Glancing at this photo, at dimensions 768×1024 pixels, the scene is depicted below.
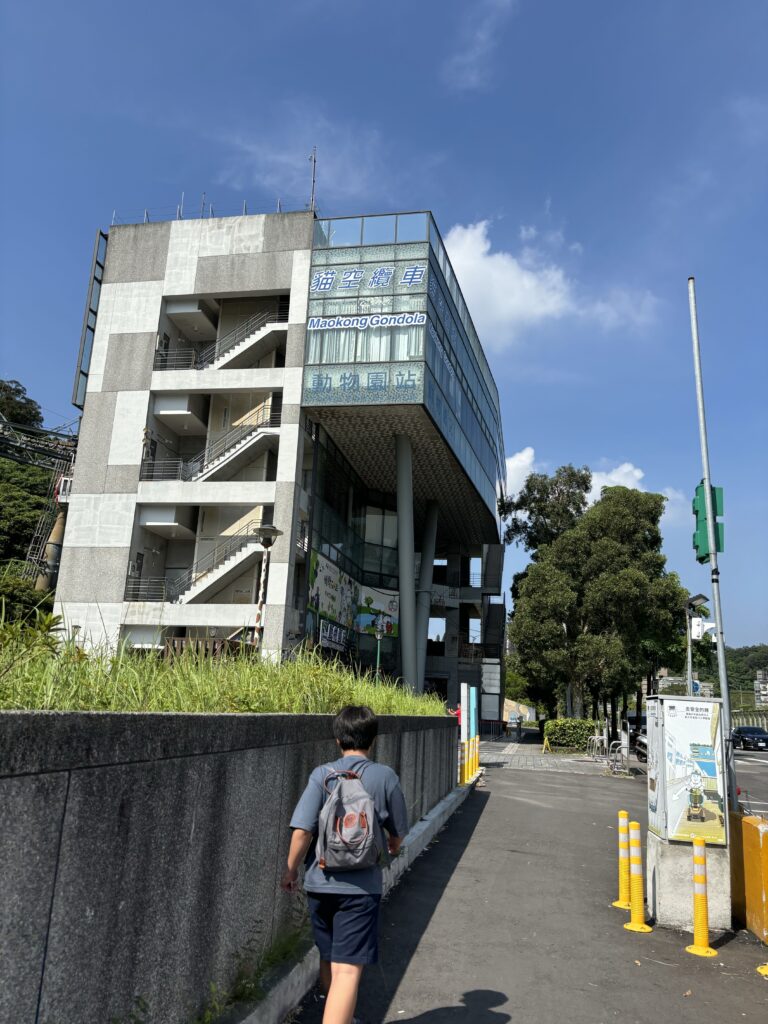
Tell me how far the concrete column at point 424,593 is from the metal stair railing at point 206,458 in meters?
13.7

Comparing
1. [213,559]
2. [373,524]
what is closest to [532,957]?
[213,559]

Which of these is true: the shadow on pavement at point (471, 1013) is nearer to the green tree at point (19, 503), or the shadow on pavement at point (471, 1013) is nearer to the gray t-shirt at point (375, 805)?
the gray t-shirt at point (375, 805)

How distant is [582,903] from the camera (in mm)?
8008

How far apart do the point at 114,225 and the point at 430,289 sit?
54.9 feet

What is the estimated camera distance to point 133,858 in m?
3.14

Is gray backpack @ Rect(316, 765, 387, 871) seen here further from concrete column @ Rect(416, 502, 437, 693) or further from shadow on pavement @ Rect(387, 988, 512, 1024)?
concrete column @ Rect(416, 502, 437, 693)

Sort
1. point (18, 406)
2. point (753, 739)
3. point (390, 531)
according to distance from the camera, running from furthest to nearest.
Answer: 1. point (18, 406)
2. point (390, 531)
3. point (753, 739)

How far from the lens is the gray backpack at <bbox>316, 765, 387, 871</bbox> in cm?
367

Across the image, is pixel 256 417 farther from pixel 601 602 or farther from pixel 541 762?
pixel 541 762

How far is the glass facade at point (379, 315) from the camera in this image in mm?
33188

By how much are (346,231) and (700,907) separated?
3376 centimetres

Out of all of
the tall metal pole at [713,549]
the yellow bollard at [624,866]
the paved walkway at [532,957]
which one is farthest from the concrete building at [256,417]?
the yellow bollard at [624,866]

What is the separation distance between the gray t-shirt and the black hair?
0.07 metres

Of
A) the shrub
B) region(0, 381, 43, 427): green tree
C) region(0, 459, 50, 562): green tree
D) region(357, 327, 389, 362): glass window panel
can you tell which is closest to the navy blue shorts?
region(357, 327, 389, 362): glass window panel
